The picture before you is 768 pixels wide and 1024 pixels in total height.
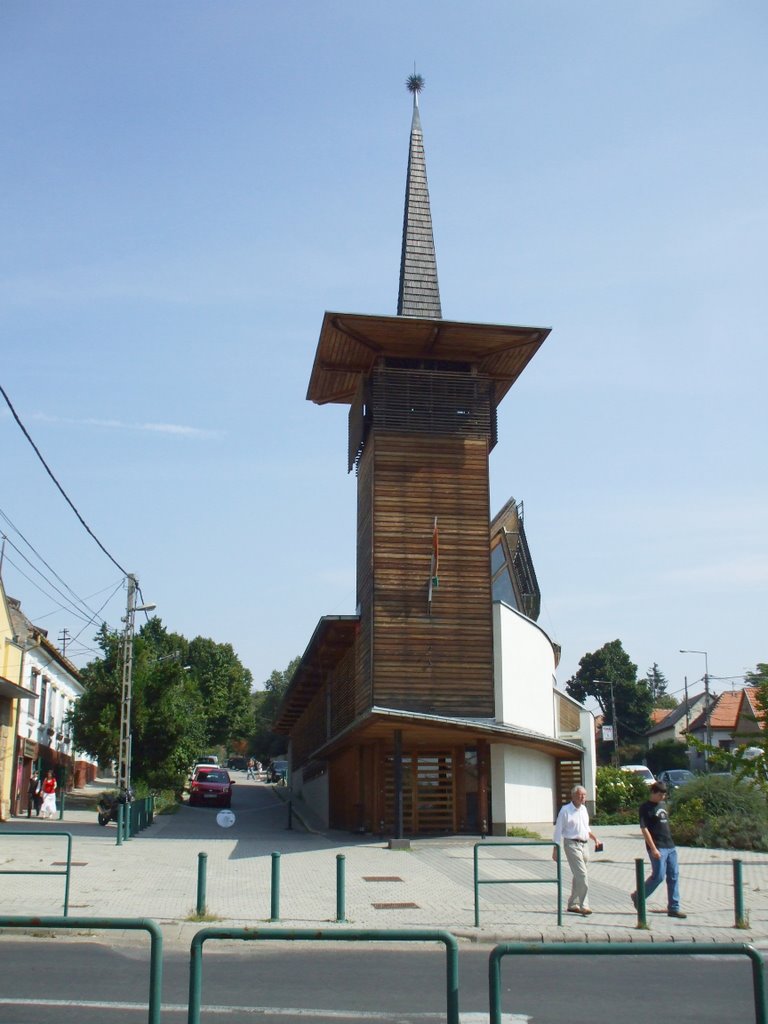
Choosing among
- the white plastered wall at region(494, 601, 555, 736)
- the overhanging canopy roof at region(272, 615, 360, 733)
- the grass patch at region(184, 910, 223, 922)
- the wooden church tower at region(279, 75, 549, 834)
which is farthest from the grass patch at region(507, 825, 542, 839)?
the grass patch at region(184, 910, 223, 922)

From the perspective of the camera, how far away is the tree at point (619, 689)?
90.9 metres

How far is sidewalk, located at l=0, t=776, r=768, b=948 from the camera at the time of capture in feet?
42.1

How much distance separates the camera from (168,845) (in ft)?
79.1

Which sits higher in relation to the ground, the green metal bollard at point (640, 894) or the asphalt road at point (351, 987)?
the green metal bollard at point (640, 894)

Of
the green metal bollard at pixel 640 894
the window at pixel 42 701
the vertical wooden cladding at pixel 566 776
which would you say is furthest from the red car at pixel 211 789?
the green metal bollard at pixel 640 894

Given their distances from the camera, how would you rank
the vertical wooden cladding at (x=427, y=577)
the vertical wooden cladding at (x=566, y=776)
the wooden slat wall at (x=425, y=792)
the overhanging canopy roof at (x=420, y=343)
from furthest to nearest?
the vertical wooden cladding at (x=566, y=776) < the overhanging canopy roof at (x=420, y=343) < the wooden slat wall at (x=425, y=792) < the vertical wooden cladding at (x=427, y=577)

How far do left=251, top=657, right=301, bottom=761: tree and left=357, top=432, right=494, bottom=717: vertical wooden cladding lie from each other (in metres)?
62.1

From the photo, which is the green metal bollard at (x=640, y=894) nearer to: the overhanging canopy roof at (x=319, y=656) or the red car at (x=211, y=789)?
the overhanging canopy roof at (x=319, y=656)

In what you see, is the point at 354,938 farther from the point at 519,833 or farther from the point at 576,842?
the point at 519,833

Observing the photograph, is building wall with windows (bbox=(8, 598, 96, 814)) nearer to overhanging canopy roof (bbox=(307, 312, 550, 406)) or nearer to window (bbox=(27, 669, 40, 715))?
window (bbox=(27, 669, 40, 715))

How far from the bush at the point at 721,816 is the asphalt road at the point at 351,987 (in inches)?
467

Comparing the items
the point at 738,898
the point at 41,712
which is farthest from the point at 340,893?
the point at 41,712

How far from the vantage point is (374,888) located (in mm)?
16469

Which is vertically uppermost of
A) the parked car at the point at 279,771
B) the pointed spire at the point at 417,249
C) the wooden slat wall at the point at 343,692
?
the pointed spire at the point at 417,249
